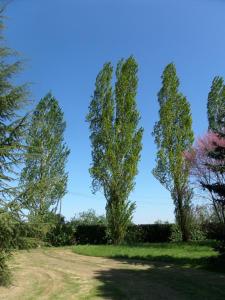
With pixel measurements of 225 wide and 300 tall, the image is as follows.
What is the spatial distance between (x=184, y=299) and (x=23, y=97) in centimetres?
645

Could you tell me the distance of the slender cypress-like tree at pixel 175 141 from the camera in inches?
1020

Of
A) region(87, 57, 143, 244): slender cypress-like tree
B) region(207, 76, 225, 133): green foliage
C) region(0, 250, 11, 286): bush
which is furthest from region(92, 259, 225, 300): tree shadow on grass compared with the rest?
region(207, 76, 225, 133): green foliage

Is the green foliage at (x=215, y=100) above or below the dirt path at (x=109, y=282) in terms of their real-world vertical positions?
above

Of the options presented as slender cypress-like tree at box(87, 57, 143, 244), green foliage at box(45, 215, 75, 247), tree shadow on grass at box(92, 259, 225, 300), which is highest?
slender cypress-like tree at box(87, 57, 143, 244)

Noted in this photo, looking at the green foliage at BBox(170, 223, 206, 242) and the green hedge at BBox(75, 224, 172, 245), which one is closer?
the green foliage at BBox(170, 223, 206, 242)

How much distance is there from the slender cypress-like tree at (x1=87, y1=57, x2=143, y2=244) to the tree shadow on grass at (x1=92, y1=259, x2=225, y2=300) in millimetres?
10468

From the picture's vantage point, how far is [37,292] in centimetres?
1020

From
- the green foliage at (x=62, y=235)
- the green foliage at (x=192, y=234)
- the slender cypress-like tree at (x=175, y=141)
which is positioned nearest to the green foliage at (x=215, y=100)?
the slender cypress-like tree at (x=175, y=141)

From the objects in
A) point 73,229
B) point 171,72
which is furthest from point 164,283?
point 171,72

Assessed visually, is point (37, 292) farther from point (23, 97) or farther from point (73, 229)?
point (73, 229)

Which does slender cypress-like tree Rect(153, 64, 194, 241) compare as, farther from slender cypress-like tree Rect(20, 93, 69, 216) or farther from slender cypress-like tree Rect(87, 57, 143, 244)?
slender cypress-like tree Rect(20, 93, 69, 216)

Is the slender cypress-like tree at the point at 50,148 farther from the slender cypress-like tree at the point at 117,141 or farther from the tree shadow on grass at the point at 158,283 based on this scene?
the tree shadow on grass at the point at 158,283

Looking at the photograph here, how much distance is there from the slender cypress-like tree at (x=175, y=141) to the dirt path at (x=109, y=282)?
1177 centimetres

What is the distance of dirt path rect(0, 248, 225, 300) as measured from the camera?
9906 mm
